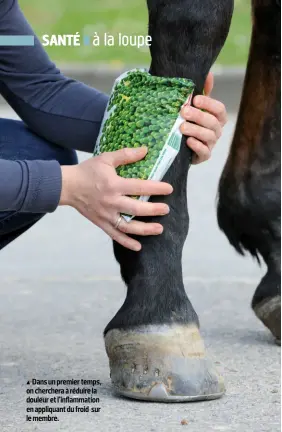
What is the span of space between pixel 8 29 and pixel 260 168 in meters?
0.72

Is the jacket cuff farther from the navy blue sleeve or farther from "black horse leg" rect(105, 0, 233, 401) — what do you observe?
the navy blue sleeve

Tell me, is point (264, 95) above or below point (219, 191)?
above

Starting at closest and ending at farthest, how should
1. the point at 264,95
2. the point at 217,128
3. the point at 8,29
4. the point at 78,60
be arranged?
the point at 217,128 → the point at 8,29 → the point at 264,95 → the point at 78,60

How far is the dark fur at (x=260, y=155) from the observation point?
267cm

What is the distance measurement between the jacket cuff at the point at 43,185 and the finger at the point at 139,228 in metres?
0.13

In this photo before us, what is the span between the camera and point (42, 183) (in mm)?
1966

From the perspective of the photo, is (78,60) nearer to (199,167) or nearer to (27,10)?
(27,10)

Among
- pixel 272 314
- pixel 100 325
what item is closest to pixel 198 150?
pixel 272 314

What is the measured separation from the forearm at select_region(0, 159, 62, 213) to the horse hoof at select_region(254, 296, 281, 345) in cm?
74

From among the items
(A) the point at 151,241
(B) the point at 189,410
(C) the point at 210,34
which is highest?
(C) the point at 210,34

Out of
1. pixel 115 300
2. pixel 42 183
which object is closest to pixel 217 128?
pixel 42 183

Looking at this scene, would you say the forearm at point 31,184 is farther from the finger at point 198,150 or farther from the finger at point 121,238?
the finger at point 198,150

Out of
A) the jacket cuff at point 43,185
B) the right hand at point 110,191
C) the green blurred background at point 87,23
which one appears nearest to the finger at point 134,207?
the right hand at point 110,191

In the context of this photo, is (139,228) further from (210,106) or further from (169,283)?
(210,106)
